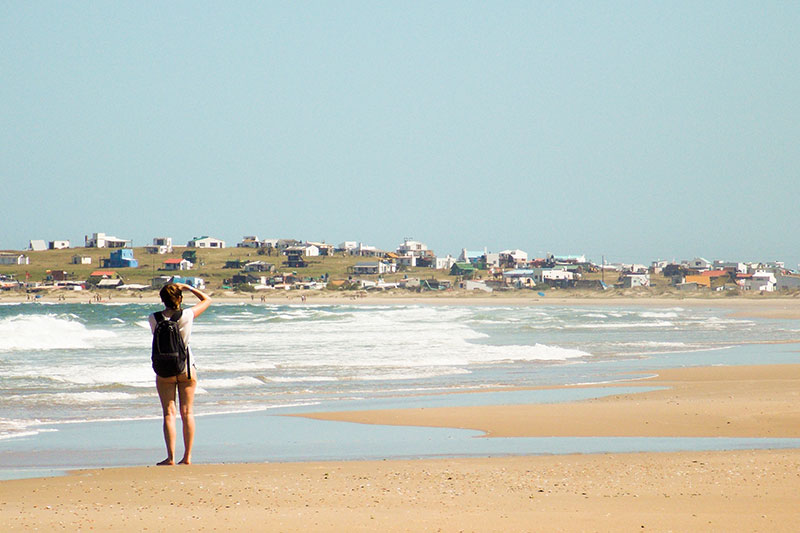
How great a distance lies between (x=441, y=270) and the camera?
141 meters

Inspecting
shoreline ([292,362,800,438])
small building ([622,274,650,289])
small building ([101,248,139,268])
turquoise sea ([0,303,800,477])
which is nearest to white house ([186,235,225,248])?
small building ([101,248,139,268])

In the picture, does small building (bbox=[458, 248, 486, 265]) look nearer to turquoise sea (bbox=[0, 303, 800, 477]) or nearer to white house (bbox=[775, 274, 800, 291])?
white house (bbox=[775, 274, 800, 291])

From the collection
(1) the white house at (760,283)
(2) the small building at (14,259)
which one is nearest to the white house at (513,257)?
(1) the white house at (760,283)

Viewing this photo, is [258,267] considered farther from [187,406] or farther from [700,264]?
[187,406]

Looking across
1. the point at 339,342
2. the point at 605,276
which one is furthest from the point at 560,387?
the point at 605,276

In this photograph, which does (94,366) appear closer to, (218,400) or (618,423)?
(218,400)

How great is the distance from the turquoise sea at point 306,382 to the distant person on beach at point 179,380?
744 millimetres

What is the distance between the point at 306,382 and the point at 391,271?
381 feet

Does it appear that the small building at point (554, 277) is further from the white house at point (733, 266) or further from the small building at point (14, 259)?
the small building at point (14, 259)

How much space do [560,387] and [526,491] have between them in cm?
1024

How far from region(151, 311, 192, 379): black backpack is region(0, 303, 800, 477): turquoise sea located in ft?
4.18

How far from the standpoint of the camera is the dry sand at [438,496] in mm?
5539

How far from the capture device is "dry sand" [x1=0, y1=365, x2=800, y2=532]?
5539mm

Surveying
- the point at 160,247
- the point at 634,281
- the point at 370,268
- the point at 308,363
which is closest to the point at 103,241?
the point at 160,247
